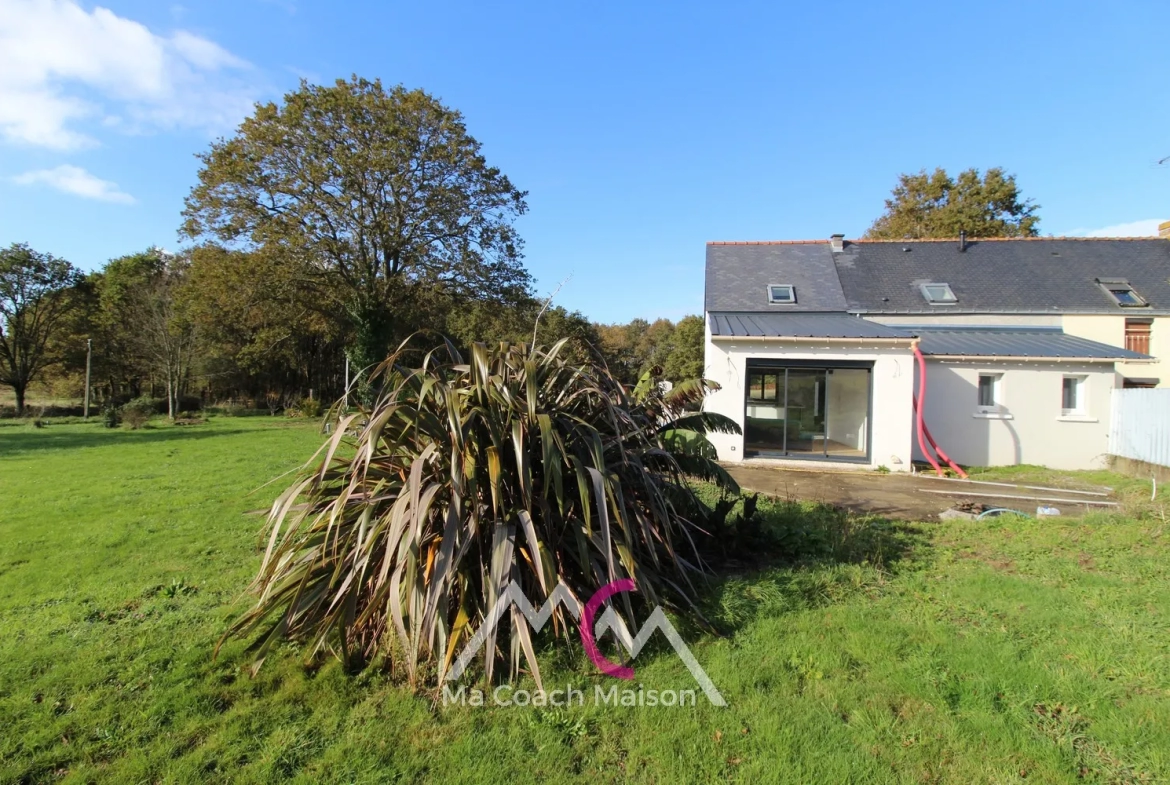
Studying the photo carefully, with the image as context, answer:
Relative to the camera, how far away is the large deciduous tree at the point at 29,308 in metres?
33.3

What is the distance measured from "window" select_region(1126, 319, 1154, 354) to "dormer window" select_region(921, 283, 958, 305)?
5094mm

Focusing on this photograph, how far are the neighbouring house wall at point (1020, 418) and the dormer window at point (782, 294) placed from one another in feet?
14.8

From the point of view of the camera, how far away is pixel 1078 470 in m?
12.8

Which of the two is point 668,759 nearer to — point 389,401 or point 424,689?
point 424,689

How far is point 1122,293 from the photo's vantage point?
17016 millimetres

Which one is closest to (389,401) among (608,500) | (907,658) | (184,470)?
(608,500)

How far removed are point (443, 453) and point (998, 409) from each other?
14786mm

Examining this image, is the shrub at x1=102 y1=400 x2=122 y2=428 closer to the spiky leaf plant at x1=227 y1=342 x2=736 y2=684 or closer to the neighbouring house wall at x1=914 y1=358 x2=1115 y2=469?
the spiky leaf plant at x1=227 y1=342 x2=736 y2=684

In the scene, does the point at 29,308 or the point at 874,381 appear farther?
the point at 29,308

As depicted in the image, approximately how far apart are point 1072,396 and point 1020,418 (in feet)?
4.98

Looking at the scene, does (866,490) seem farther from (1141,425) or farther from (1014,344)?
(1014,344)

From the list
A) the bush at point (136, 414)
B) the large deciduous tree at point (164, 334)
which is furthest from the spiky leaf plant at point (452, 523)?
the large deciduous tree at point (164, 334)

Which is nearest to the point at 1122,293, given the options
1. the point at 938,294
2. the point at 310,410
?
the point at 938,294

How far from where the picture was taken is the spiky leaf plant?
290cm
